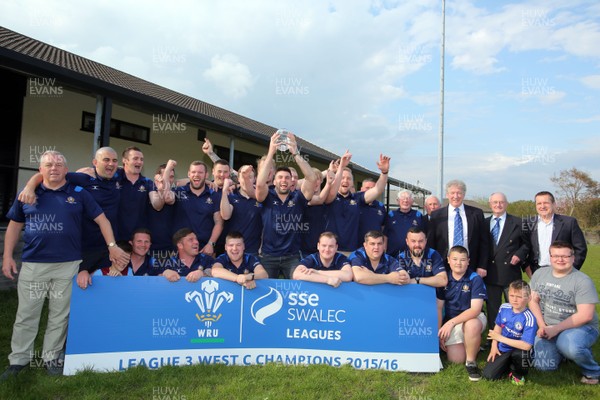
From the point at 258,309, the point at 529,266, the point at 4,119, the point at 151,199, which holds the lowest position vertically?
the point at 258,309

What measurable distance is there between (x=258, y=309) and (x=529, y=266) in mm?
3928

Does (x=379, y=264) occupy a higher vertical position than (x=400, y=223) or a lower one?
lower

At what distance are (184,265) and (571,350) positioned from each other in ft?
14.0

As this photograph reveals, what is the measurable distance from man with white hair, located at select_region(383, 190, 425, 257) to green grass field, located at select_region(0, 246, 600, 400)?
1718 mm

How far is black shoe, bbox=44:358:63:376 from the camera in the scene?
12.8ft

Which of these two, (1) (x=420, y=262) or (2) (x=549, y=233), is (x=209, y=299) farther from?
(2) (x=549, y=233)

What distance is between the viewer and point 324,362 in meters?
4.26

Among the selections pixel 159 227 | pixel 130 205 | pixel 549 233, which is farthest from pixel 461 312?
pixel 130 205

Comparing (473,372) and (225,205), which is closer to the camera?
(473,372)

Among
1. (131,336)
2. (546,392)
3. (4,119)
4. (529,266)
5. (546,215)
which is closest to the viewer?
(546,392)

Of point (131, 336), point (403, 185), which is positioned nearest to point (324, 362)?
point (131, 336)

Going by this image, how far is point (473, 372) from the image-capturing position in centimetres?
409

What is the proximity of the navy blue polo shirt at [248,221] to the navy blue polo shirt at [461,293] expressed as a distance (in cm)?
239

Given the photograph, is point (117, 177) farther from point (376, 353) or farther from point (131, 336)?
point (376, 353)
